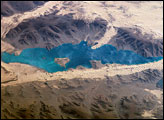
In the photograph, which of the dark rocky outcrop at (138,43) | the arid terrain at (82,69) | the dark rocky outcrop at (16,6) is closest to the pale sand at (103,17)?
the arid terrain at (82,69)

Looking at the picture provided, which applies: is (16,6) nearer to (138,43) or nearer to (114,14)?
(114,14)

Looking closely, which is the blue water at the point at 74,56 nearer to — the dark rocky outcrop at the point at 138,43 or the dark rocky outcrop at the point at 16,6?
the dark rocky outcrop at the point at 138,43

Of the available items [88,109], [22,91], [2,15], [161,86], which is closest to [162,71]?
[161,86]

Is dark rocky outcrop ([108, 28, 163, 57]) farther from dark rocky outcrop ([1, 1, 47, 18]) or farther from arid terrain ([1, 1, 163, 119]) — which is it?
dark rocky outcrop ([1, 1, 47, 18])

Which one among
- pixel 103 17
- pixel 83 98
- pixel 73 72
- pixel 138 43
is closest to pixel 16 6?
pixel 103 17

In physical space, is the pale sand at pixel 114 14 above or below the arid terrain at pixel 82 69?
above

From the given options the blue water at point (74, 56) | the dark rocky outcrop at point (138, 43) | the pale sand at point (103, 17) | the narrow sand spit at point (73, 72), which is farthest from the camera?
the dark rocky outcrop at point (138, 43)

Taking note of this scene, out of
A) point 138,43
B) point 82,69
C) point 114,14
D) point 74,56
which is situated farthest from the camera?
point 114,14
